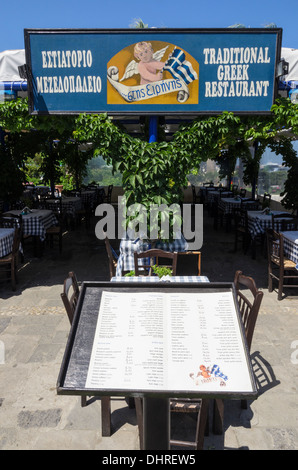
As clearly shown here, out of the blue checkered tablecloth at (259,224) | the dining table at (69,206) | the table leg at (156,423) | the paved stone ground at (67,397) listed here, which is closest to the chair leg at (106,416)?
the paved stone ground at (67,397)

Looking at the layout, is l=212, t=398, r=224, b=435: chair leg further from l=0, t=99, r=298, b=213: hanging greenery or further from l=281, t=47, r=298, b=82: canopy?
l=281, t=47, r=298, b=82: canopy

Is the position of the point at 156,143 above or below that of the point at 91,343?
above

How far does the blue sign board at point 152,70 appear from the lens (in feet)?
16.8

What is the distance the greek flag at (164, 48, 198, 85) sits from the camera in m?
5.16

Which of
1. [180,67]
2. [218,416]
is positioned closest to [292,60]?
[180,67]

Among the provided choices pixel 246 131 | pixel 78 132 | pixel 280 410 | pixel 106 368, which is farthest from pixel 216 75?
pixel 106 368

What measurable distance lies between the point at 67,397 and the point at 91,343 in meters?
1.92

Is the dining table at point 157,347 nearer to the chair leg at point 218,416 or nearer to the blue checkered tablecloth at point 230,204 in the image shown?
the chair leg at point 218,416

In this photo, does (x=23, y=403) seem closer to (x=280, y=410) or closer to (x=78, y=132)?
(x=280, y=410)

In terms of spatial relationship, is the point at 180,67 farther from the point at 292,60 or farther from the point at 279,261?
the point at 279,261

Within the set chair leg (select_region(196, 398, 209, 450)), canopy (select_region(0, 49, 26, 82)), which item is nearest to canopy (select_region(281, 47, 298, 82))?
canopy (select_region(0, 49, 26, 82))

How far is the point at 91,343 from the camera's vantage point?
1.91 meters

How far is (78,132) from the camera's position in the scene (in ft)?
17.4
